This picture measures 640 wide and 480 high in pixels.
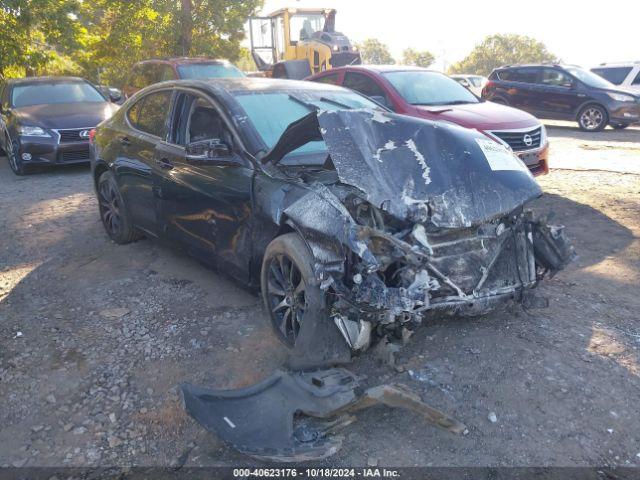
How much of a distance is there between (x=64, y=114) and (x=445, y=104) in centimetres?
666

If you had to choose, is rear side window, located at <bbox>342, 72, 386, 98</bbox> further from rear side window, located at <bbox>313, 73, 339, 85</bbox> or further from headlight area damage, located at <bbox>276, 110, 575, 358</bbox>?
headlight area damage, located at <bbox>276, 110, 575, 358</bbox>

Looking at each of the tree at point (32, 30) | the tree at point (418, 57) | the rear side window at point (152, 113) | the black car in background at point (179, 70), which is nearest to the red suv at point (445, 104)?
the rear side window at point (152, 113)

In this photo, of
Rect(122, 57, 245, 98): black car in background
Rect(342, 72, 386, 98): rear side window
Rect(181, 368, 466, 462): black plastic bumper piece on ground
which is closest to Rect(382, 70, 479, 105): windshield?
Rect(342, 72, 386, 98): rear side window

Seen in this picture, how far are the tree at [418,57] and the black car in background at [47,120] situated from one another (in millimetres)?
44768

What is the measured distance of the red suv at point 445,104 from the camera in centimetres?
716

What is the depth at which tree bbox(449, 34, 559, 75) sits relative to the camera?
44.4m

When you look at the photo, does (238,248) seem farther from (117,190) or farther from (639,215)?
(639,215)

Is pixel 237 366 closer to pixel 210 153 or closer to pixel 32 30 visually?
pixel 210 153

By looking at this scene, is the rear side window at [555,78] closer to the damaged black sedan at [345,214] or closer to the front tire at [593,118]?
the front tire at [593,118]

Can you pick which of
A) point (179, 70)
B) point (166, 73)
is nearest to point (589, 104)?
point (179, 70)

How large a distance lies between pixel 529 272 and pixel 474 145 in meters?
0.90

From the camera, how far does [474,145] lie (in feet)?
12.1

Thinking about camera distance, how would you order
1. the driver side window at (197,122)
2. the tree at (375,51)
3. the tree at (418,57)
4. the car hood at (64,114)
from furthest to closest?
the tree at (375,51)
the tree at (418,57)
the car hood at (64,114)
the driver side window at (197,122)

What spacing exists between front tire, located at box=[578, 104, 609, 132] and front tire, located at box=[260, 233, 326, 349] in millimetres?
12770
